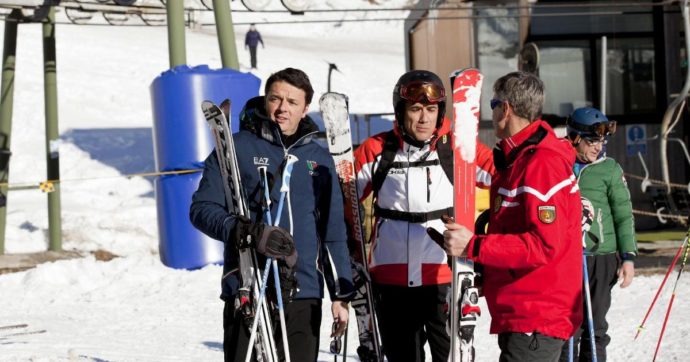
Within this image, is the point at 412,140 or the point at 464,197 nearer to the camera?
the point at 464,197

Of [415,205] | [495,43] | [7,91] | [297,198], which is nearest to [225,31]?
[7,91]

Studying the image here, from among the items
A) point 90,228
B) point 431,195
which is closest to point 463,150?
point 431,195

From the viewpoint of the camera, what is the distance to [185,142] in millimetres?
12617

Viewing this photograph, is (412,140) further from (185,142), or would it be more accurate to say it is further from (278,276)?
(185,142)

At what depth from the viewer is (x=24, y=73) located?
106 ft

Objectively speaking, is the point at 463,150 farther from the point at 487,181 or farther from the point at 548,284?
the point at 548,284

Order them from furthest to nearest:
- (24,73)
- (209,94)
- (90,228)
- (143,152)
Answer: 1. (24,73)
2. (143,152)
3. (90,228)
4. (209,94)

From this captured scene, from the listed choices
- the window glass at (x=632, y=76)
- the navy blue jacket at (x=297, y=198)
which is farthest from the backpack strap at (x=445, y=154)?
the window glass at (x=632, y=76)

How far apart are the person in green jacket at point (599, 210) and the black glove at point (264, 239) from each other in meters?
2.46

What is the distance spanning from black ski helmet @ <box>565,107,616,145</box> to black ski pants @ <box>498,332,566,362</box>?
220 cm

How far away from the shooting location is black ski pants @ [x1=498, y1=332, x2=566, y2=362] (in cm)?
418

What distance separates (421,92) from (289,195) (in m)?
0.83

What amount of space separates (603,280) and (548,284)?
2.34 meters

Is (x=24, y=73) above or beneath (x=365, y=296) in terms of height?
above
